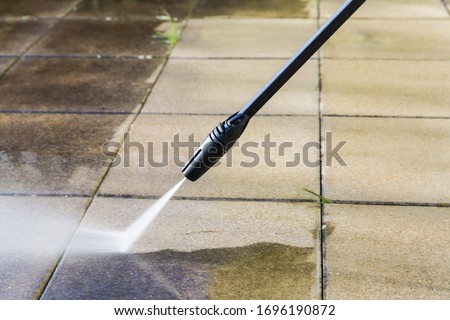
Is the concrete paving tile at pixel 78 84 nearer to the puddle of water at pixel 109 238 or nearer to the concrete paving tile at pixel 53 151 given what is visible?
the concrete paving tile at pixel 53 151

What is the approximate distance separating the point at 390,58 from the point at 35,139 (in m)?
3.25

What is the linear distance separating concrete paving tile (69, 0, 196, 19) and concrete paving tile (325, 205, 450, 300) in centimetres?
428

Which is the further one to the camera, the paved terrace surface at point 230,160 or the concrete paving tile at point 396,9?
the concrete paving tile at point 396,9

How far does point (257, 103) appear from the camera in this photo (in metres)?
3.27

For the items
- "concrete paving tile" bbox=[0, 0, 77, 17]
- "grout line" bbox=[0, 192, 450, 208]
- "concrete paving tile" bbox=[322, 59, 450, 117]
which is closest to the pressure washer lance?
"grout line" bbox=[0, 192, 450, 208]

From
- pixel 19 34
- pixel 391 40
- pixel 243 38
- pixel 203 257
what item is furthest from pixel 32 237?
pixel 391 40

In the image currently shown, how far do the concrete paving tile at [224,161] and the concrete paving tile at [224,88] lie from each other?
7.5 inches

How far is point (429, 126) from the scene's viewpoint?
496 cm

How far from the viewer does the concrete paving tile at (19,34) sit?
22.2ft

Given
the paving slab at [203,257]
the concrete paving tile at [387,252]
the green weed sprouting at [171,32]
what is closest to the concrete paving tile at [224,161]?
the paving slab at [203,257]
